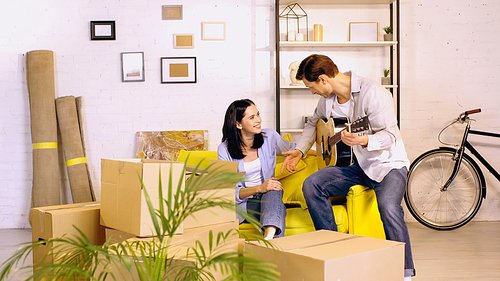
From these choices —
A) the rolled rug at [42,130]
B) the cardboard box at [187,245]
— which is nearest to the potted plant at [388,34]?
the cardboard box at [187,245]

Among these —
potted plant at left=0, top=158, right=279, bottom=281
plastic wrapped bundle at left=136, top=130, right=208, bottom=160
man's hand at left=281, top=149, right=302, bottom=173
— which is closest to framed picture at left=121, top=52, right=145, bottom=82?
plastic wrapped bundle at left=136, top=130, right=208, bottom=160

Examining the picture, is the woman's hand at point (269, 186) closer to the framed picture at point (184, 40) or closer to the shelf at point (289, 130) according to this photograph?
the shelf at point (289, 130)

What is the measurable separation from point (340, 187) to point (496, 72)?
2.40 m

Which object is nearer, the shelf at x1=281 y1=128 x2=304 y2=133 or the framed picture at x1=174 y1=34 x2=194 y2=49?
the shelf at x1=281 y1=128 x2=304 y2=133

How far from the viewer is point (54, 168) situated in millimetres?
3514

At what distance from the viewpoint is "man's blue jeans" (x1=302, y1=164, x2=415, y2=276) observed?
2.00 m

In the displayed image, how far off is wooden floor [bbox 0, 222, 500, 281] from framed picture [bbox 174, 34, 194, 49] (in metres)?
2.15

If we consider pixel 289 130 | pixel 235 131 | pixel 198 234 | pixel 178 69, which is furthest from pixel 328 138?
pixel 178 69

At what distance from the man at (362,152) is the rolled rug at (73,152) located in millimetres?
2270

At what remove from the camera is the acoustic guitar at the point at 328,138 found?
2072 mm

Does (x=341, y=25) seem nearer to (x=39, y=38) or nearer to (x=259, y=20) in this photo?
(x=259, y=20)

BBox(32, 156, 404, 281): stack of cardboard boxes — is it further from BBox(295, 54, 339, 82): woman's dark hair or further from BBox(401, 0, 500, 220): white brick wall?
BBox(401, 0, 500, 220): white brick wall

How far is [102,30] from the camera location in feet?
11.7

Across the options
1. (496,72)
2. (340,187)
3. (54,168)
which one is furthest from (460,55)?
(54,168)
